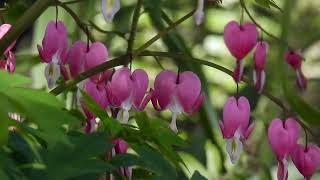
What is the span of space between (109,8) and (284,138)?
277mm

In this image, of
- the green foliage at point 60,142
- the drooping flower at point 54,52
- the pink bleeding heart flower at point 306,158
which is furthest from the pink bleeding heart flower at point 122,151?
the pink bleeding heart flower at point 306,158

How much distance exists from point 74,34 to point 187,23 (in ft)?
3.73

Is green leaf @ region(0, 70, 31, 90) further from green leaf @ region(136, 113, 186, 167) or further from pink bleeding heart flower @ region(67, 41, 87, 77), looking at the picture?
pink bleeding heart flower @ region(67, 41, 87, 77)

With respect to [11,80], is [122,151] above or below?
below

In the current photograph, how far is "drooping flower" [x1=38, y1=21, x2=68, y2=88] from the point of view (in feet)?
3.04

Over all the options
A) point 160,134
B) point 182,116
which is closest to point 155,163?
point 160,134

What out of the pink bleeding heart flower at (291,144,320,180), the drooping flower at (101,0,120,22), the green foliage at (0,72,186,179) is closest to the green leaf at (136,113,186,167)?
the green foliage at (0,72,186,179)

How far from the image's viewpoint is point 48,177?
0.68 m

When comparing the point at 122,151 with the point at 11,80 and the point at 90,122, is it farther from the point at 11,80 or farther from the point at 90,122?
the point at 11,80

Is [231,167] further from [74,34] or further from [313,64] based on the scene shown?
[313,64]

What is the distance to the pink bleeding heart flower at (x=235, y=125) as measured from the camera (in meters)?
0.93

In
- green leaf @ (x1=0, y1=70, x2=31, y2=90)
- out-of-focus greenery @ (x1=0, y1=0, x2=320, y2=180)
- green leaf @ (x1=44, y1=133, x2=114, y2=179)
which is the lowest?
out-of-focus greenery @ (x1=0, y1=0, x2=320, y2=180)

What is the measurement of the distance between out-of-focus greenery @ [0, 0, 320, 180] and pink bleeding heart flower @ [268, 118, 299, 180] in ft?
0.19

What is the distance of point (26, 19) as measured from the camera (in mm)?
823
